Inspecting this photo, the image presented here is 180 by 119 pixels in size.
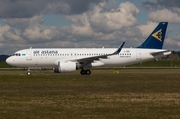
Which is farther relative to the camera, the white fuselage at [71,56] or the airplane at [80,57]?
the white fuselage at [71,56]

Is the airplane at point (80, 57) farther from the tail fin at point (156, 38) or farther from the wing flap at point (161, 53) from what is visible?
the tail fin at point (156, 38)

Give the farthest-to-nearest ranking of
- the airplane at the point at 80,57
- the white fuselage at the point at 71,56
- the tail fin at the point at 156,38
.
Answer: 1. the tail fin at the point at 156,38
2. the white fuselage at the point at 71,56
3. the airplane at the point at 80,57

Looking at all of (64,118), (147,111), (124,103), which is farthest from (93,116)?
(124,103)

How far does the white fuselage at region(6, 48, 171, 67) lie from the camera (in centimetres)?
4412

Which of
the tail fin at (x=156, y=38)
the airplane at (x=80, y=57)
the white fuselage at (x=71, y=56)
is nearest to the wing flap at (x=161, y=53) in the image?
the airplane at (x=80, y=57)

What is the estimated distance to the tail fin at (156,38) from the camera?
47969mm

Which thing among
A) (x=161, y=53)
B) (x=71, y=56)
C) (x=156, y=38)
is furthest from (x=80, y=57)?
(x=156, y=38)

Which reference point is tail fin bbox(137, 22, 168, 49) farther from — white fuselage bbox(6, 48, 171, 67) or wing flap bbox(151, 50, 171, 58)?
wing flap bbox(151, 50, 171, 58)

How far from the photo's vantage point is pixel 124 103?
15.5 metres

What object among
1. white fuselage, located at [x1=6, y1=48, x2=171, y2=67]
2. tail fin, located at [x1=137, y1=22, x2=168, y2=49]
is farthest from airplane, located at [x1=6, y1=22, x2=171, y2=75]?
tail fin, located at [x1=137, y1=22, x2=168, y2=49]

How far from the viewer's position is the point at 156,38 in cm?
4819

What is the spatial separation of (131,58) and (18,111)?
110 ft

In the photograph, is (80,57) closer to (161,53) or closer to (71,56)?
(71,56)

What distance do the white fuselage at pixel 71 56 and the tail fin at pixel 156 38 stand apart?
157cm
